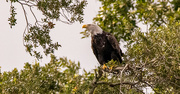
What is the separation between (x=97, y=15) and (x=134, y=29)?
2.94 feet

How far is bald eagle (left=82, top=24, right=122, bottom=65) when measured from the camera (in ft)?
22.1

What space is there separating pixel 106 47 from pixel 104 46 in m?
0.06

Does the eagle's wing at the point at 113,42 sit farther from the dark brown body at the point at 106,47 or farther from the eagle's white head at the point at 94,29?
the eagle's white head at the point at 94,29

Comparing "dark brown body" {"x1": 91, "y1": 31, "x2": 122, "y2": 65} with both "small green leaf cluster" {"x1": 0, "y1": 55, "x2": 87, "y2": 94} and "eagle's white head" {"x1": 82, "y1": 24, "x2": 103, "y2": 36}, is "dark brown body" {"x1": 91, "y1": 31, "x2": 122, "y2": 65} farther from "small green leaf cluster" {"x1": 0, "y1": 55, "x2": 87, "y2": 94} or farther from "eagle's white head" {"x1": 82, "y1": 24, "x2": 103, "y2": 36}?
"small green leaf cluster" {"x1": 0, "y1": 55, "x2": 87, "y2": 94}

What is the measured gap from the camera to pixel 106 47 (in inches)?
270

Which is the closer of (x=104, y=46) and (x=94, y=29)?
(x=104, y=46)

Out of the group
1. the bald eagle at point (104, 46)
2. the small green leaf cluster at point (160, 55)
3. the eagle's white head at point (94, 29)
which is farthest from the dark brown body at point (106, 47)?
the small green leaf cluster at point (160, 55)

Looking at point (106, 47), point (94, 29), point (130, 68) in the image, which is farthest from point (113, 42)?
point (130, 68)

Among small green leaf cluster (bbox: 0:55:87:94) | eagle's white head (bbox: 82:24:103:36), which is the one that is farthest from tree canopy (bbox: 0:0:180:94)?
eagle's white head (bbox: 82:24:103:36)

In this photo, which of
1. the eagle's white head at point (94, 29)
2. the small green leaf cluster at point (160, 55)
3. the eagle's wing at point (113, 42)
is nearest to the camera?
the small green leaf cluster at point (160, 55)

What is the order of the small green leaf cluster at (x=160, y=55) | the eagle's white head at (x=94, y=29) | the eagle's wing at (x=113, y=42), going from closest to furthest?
1. the small green leaf cluster at (x=160, y=55)
2. the eagle's wing at (x=113, y=42)
3. the eagle's white head at (x=94, y=29)

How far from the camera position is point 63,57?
469 centimetres

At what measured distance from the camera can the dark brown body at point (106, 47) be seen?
673 centimetres

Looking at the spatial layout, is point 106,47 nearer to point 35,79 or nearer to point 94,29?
point 94,29
